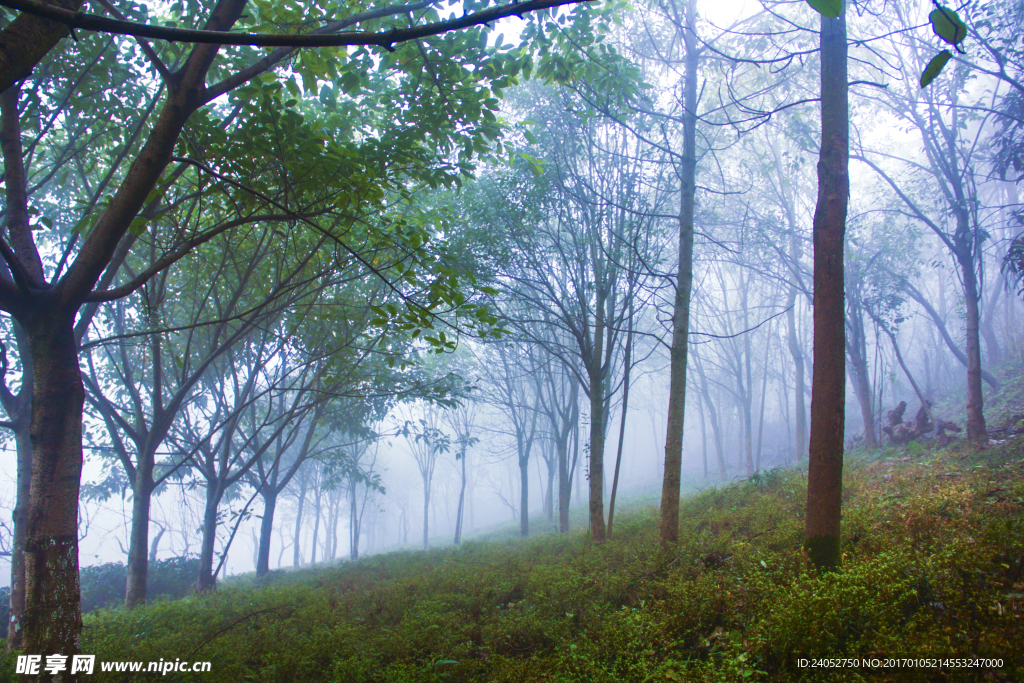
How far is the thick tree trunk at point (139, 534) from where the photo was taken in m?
7.89

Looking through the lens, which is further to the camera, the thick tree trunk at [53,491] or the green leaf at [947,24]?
the thick tree trunk at [53,491]

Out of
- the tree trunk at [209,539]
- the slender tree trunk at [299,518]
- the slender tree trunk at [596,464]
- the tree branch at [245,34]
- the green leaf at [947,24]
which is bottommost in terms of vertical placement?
the slender tree trunk at [299,518]

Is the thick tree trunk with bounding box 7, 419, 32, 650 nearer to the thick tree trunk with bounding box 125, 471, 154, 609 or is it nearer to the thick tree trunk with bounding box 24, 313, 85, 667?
the thick tree trunk with bounding box 125, 471, 154, 609

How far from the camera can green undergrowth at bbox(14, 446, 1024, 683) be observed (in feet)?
11.1

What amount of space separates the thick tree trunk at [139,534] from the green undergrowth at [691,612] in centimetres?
83

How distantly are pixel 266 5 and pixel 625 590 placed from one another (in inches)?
259

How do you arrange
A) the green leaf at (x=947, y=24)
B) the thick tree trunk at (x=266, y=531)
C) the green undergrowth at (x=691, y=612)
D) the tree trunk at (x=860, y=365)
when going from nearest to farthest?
1. the green leaf at (x=947, y=24)
2. the green undergrowth at (x=691, y=612)
3. the tree trunk at (x=860, y=365)
4. the thick tree trunk at (x=266, y=531)

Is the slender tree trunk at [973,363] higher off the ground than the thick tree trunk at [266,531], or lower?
higher

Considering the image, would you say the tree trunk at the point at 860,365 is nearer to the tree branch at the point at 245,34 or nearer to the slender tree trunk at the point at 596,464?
the slender tree trunk at the point at 596,464

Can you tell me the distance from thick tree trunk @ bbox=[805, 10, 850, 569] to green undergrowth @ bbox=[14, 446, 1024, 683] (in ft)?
1.28

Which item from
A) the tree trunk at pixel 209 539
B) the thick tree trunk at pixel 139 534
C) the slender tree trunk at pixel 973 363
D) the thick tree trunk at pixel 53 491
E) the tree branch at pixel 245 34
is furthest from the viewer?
the tree trunk at pixel 209 539

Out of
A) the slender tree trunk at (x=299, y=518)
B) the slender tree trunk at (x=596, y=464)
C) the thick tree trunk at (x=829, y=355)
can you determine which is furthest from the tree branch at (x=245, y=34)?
the slender tree trunk at (x=299, y=518)

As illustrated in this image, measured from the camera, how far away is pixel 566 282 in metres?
9.64

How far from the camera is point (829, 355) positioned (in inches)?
169
